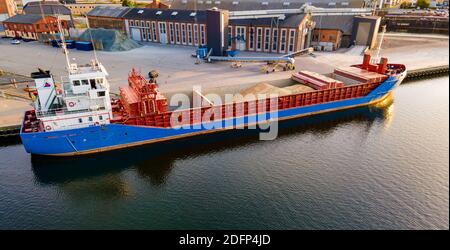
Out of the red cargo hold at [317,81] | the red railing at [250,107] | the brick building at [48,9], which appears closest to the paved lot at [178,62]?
the red cargo hold at [317,81]

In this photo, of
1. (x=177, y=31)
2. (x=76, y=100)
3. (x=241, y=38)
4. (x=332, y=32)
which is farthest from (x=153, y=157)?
(x=332, y=32)

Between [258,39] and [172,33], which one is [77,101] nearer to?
[258,39]

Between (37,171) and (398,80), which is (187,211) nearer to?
(37,171)

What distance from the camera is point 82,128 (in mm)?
30906

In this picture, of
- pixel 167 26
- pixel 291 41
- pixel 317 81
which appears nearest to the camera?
pixel 317 81

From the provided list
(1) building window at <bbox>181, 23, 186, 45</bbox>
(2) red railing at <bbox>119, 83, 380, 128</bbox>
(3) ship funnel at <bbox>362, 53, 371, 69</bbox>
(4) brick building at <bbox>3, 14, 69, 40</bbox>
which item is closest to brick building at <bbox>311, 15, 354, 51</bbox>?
(3) ship funnel at <bbox>362, 53, 371, 69</bbox>

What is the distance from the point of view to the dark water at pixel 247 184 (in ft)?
78.0

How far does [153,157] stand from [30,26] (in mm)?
78209

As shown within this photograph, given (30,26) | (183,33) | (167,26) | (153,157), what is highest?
(167,26)

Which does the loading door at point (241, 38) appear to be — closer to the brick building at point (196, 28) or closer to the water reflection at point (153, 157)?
the brick building at point (196, 28)

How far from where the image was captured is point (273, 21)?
223 ft

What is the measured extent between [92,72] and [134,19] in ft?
187
